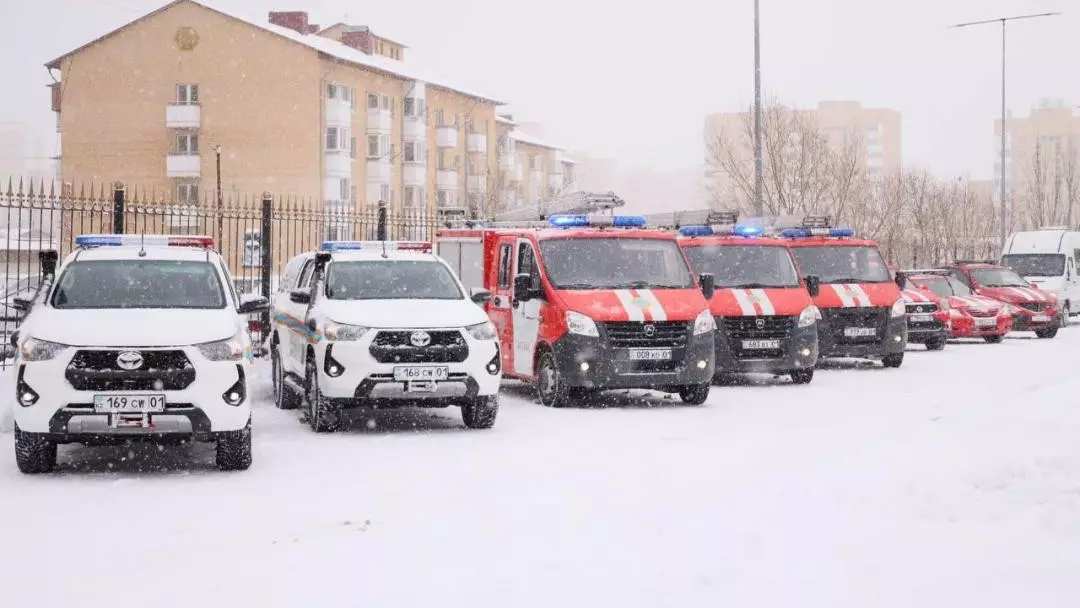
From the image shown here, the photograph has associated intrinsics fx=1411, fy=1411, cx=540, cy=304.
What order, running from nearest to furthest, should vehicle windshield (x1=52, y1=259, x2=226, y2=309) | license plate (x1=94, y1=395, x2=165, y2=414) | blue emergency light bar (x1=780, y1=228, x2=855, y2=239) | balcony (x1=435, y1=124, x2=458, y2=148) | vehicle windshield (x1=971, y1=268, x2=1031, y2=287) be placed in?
license plate (x1=94, y1=395, x2=165, y2=414)
vehicle windshield (x1=52, y1=259, x2=226, y2=309)
blue emergency light bar (x1=780, y1=228, x2=855, y2=239)
vehicle windshield (x1=971, y1=268, x2=1031, y2=287)
balcony (x1=435, y1=124, x2=458, y2=148)

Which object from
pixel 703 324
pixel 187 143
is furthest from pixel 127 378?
pixel 187 143

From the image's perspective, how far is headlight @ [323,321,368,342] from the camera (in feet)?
42.1

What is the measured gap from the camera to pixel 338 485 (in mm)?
10055

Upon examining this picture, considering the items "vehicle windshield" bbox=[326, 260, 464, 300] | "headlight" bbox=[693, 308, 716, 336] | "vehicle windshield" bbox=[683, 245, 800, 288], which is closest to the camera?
"vehicle windshield" bbox=[326, 260, 464, 300]

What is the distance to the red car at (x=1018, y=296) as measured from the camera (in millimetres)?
29938

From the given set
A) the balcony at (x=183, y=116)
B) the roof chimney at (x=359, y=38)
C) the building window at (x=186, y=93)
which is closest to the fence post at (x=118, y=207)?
the balcony at (x=183, y=116)

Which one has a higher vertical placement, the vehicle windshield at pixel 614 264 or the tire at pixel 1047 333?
the vehicle windshield at pixel 614 264

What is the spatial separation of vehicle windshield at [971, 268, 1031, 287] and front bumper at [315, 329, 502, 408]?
20410 millimetres

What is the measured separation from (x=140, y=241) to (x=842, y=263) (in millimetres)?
12084

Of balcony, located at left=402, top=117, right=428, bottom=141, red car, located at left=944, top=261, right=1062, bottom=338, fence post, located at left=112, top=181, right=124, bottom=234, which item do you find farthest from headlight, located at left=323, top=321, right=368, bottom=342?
balcony, located at left=402, top=117, right=428, bottom=141

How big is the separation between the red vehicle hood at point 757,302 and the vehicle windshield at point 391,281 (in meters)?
5.06

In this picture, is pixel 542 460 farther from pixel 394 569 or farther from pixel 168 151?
pixel 168 151

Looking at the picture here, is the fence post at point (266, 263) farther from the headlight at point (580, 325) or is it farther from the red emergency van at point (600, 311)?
the headlight at point (580, 325)

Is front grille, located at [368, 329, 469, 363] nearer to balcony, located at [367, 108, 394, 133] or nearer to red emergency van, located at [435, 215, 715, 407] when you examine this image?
red emergency van, located at [435, 215, 715, 407]
